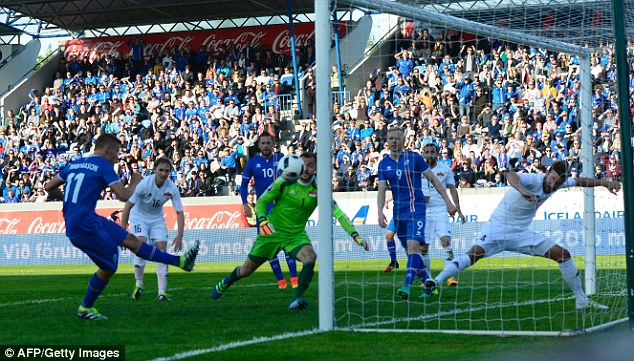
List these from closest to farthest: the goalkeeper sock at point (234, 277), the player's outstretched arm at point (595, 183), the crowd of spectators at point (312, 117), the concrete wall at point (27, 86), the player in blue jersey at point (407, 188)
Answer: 1. the player's outstretched arm at point (595, 183)
2. the goalkeeper sock at point (234, 277)
3. the player in blue jersey at point (407, 188)
4. the crowd of spectators at point (312, 117)
5. the concrete wall at point (27, 86)

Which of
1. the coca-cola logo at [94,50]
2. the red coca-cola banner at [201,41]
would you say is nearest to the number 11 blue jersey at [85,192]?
the red coca-cola banner at [201,41]

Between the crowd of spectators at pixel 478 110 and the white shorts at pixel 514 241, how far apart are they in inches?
106

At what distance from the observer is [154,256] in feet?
36.5

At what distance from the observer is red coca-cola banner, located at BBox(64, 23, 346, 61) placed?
39281 mm

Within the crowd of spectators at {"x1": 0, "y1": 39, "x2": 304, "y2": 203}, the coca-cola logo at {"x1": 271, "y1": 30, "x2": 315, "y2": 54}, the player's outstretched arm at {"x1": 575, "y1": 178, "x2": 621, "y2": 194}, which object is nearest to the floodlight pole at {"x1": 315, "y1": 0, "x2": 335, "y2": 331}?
the player's outstretched arm at {"x1": 575, "y1": 178, "x2": 621, "y2": 194}

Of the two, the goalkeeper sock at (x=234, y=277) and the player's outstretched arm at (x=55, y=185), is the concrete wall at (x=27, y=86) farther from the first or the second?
the player's outstretched arm at (x=55, y=185)

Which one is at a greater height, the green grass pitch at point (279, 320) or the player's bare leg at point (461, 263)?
the player's bare leg at point (461, 263)

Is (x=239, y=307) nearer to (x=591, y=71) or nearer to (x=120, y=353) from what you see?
(x=120, y=353)

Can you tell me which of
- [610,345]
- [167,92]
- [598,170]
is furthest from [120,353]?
[167,92]

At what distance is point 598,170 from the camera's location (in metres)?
13.8

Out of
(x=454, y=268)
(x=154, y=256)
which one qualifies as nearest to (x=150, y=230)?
(x=154, y=256)

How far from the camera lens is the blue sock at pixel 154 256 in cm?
1106

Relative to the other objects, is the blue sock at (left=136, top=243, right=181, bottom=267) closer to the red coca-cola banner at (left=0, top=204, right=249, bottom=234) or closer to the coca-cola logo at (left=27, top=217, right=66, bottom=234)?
the red coca-cola banner at (left=0, top=204, right=249, bottom=234)

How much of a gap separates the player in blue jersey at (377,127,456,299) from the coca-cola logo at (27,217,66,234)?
19225 millimetres
